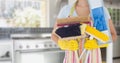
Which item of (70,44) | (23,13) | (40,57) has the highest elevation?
(23,13)

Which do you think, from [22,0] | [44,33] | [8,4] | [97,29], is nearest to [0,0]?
[8,4]

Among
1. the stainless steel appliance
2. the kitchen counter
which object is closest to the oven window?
the kitchen counter

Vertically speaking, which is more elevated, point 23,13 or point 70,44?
point 23,13

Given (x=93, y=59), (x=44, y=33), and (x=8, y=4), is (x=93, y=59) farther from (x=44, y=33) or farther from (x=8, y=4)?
(x=8, y=4)

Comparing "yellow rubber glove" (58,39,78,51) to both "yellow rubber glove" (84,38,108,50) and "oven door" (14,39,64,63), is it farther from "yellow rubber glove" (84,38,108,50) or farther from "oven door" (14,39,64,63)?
"oven door" (14,39,64,63)

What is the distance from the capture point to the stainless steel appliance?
1187 millimetres

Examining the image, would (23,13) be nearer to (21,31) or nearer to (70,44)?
(21,31)

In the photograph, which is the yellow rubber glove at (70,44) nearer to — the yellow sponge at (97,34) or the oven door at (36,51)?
the yellow sponge at (97,34)

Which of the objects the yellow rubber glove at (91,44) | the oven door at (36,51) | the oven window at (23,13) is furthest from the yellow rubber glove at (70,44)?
the oven window at (23,13)

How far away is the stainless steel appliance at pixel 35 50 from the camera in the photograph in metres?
1.19

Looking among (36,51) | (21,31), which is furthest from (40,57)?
(21,31)

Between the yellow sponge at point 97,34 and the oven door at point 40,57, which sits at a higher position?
the yellow sponge at point 97,34

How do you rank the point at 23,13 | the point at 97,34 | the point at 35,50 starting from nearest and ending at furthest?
the point at 97,34
the point at 35,50
the point at 23,13

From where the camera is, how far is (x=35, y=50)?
122 centimetres
